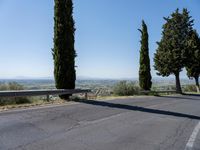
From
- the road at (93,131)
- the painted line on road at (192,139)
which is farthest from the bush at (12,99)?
the painted line on road at (192,139)

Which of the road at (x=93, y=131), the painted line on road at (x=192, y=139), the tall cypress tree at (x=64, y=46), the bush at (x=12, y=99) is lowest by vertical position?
the painted line on road at (x=192, y=139)

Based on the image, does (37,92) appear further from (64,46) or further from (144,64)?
(144,64)

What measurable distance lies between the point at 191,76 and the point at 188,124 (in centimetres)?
4353

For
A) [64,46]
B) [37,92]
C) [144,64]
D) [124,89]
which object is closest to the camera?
[37,92]

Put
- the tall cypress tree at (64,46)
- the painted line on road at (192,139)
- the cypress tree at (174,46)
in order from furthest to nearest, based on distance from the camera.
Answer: the cypress tree at (174,46) < the tall cypress tree at (64,46) < the painted line on road at (192,139)

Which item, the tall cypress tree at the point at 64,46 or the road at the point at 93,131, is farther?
the tall cypress tree at the point at 64,46

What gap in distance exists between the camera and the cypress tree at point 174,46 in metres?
46.5

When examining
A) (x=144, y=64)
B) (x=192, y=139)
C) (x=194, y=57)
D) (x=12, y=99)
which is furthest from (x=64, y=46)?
(x=194, y=57)

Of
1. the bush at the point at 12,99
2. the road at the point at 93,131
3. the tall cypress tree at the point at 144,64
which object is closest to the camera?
the road at the point at 93,131

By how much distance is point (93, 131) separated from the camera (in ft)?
33.2

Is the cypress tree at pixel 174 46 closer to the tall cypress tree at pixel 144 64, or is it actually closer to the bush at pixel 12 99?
the tall cypress tree at pixel 144 64

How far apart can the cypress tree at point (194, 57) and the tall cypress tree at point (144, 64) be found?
925 centimetres

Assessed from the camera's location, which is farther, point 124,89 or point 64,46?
point 124,89

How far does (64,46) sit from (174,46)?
27740 millimetres
